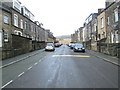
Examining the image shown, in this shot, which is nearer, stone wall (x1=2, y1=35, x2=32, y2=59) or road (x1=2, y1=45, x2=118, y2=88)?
road (x1=2, y1=45, x2=118, y2=88)

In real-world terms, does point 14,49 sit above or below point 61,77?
above

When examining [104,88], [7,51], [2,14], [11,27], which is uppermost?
[2,14]

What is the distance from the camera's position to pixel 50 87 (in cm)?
586

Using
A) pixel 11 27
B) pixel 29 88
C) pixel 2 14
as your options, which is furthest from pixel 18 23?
pixel 29 88

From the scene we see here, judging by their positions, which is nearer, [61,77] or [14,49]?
[61,77]

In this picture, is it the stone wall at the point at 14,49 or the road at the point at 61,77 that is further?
the stone wall at the point at 14,49

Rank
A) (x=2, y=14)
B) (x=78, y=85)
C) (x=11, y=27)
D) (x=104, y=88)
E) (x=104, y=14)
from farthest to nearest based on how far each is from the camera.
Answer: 1. (x=104, y=14)
2. (x=11, y=27)
3. (x=2, y=14)
4. (x=78, y=85)
5. (x=104, y=88)

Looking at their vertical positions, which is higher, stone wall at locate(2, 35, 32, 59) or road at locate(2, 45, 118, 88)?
stone wall at locate(2, 35, 32, 59)

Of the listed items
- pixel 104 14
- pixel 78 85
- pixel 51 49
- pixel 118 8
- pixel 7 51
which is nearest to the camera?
pixel 78 85

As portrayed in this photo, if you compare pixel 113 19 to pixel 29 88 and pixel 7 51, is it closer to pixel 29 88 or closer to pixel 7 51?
pixel 7 51

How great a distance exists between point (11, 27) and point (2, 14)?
3521mm

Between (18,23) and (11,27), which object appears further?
(18,23)

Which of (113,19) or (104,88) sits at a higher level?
(113,19)

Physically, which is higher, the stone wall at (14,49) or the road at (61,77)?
the stone wall at (14,49)
